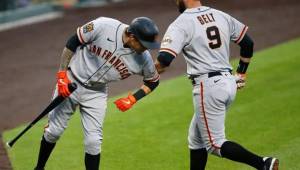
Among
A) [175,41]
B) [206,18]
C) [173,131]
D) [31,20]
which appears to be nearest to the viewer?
[175,41]

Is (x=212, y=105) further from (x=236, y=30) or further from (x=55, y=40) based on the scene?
(x=55, y=40)

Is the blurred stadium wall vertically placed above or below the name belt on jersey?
below

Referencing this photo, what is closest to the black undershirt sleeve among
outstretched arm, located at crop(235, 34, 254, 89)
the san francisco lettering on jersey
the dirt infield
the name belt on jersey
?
the name belt on jersey

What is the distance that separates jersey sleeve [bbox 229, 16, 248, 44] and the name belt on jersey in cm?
103

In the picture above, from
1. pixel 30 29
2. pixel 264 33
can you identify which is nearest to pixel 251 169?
pixel 264 33

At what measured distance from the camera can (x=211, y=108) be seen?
6.45 m

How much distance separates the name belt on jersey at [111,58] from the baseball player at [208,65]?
42 centimetres

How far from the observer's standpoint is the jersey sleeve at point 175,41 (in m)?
6.30

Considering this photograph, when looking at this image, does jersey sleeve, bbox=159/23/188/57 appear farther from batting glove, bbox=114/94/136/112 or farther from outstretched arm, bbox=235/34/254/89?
outstretched arm, bbox=235/34/254/89

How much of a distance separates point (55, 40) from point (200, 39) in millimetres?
10645

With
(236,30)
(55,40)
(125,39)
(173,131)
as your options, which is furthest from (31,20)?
(236,30)

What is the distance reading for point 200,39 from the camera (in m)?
6.35

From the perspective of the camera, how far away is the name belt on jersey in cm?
674

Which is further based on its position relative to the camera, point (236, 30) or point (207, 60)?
point (236, 30)
